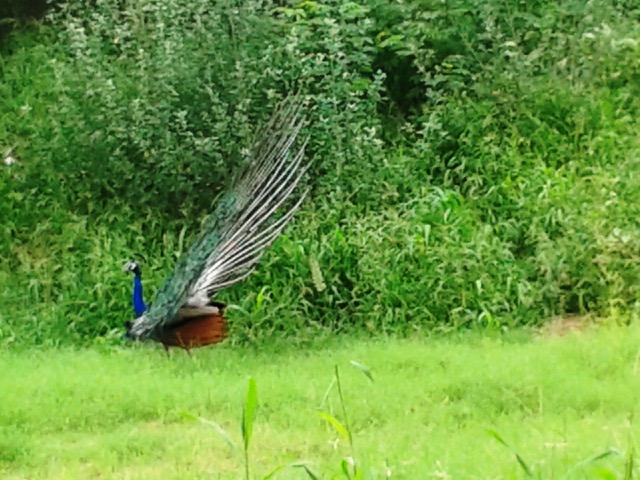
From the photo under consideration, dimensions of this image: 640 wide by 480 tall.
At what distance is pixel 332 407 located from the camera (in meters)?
4.53

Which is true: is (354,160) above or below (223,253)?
above

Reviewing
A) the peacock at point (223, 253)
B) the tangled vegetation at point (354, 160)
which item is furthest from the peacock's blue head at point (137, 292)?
the tangled vegetation at point (354, 160)

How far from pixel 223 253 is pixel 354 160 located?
4.96 feet

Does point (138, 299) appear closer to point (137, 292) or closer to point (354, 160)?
point (137, 292)

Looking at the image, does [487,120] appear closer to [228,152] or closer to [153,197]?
[228,152]

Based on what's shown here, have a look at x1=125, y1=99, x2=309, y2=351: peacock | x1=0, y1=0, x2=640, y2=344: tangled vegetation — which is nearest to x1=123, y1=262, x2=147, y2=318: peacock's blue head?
x1=125, y1=99, x2=309, y2=351: peacock

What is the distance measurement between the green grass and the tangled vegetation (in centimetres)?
48

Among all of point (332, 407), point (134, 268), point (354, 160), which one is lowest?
point (332, 407)

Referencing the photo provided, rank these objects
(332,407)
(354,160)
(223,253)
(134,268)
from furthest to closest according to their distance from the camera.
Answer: (354,160) < (134,268) < (223,253) < (332,407)

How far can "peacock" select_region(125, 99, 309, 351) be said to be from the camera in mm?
5419

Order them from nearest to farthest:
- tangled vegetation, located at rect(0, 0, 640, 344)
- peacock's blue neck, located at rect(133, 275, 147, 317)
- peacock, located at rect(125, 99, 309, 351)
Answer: peacock, located at rect(125, 99, 309, 351), peacock's blue neck, located at rect(133, 275, 147, 317), tangled vegetation, located at rect(0, 0, 640, 344)

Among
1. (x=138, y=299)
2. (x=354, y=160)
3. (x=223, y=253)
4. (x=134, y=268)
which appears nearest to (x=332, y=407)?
(x=223, y=253)

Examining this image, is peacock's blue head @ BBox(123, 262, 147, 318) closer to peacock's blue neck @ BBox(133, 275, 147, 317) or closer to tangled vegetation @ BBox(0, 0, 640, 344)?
peacock's blue neck @ BBox(133, 275, 147, 317)

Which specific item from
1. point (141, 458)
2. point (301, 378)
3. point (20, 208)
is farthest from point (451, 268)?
point (20, 208)
